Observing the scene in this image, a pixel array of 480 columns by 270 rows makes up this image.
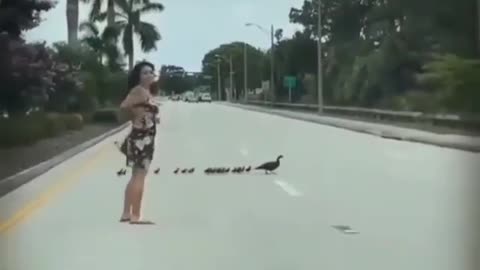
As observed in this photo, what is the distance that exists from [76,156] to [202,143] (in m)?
6.58

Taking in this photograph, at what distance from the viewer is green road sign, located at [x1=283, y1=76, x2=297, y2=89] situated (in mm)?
9156

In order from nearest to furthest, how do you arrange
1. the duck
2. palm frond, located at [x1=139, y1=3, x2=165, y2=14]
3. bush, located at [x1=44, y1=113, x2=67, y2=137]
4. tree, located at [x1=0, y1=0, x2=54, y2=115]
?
palm frond, located at [x1=139, y1=3, x2=165, y2=14] → the duck → tree, located at [x1=0, y1=0, x2=54, y2=115] → bush, located at [x1=44, y1=113, x2=67, y2=137]

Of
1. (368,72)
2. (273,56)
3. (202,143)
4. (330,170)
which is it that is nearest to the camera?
(368,72)

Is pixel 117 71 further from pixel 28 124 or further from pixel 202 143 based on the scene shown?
pixel 28 124

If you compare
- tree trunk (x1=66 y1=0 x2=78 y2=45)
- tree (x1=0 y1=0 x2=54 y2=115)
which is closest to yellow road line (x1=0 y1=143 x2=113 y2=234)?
tree trunk (x1=66 y1=0 x2=78 y2=45)

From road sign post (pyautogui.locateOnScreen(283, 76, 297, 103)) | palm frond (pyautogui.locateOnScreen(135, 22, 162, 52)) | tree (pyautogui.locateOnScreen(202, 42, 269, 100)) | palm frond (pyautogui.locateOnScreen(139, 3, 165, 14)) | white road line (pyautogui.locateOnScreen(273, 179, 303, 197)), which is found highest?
palm frond (pyautogui.locateOnScreen(139, 3, 165, 14))

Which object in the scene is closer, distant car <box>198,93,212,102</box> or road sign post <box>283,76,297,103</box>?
distant car <box>198,93,212,102</box>

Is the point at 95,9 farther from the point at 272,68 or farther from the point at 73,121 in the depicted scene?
the point at 73,121

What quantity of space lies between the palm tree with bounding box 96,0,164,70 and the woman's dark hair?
0.55 feet

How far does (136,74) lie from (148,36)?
0.44m

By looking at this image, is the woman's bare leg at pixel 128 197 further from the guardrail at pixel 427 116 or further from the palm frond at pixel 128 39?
the guardrail at pixel 427 116

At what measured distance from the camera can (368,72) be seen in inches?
283

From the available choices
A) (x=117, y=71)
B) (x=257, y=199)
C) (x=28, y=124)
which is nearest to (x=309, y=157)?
(x=257, y=199)

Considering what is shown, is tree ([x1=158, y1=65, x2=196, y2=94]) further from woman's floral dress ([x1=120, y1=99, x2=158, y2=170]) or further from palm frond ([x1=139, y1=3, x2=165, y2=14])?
palm frond ([x1=139, y1=3, x2=165, y2=14])
